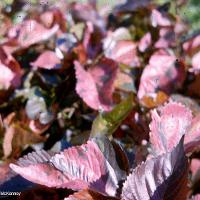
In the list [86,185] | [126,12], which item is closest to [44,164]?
[86,185]

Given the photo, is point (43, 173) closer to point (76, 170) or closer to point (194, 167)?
point (76, 170)

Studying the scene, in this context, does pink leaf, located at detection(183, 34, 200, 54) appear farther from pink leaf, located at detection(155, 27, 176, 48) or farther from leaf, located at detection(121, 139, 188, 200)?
leaf, located at detection(121, 139, 188, 200)

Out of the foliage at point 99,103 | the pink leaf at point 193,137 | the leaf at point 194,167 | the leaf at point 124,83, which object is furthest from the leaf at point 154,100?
the pink leaf at point 193,137

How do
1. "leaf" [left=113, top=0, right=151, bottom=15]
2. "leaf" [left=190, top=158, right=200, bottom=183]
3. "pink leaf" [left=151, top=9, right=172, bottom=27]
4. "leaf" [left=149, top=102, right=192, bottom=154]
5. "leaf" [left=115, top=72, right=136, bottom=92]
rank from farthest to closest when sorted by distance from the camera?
"leaf" [left=113, top=0, right=151, bottom=15] < "pink leaf" [left=151, top=9, right=172, bottom=27] < "leaf" [left=115, top=72, right=136, bottom=92] < "leaf" [left=190, top=158, right=200, bottom=183] < "leaf" [left=149, top=102, right=192, bottom=154]

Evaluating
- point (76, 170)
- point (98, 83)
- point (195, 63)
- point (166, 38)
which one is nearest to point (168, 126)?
point (76, 170)

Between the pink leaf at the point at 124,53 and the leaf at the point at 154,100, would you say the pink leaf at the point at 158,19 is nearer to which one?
the pink leaf at the point at 124,53

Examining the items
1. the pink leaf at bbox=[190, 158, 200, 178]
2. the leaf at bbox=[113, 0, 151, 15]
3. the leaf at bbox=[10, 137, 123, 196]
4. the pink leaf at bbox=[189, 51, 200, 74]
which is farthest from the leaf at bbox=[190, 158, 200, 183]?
the leaf at bbox=[113, 0, 151, 15]

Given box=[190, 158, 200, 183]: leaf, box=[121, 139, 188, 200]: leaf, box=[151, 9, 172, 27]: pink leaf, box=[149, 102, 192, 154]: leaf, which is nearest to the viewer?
box=[121, 139, 188, 200]: leaf
